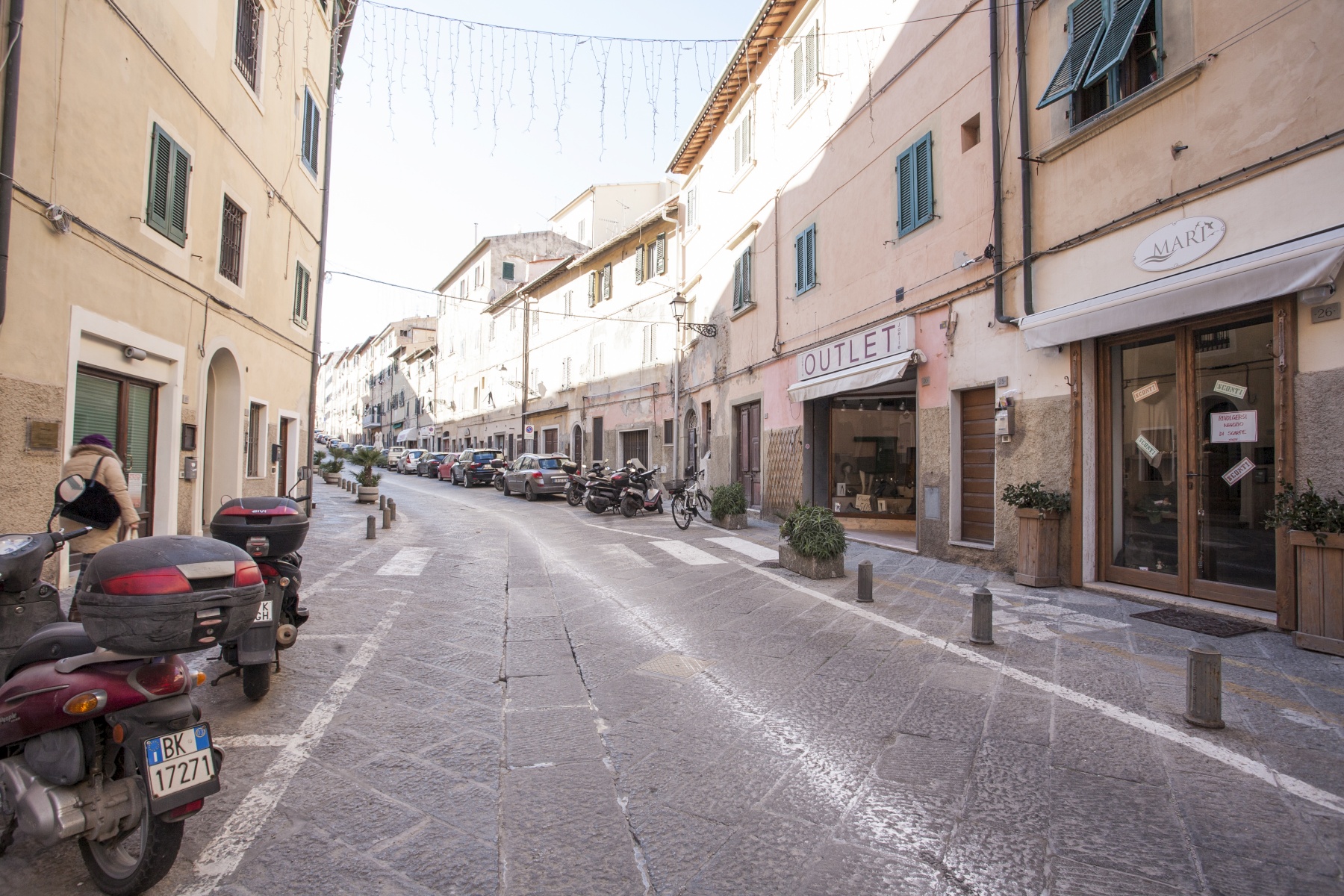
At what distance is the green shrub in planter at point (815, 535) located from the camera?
8.02m

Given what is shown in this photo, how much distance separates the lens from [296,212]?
13.4 meters

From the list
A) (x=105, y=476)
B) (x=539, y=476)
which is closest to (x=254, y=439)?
(x=105, y=476)

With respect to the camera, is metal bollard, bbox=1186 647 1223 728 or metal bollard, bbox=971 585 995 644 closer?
metal bollard, bbox=1186 647 1223 728

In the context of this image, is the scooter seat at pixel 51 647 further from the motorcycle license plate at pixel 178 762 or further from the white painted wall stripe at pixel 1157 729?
the white painted wall stripe at pixel 1157 729

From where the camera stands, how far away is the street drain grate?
466 cm

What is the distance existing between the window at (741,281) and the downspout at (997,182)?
302 inches

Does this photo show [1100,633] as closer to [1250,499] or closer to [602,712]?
[1250,499]

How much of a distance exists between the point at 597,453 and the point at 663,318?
6.47m

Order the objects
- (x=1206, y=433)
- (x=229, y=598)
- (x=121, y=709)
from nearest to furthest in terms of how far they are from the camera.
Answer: (x=121, y=709) < (x=229, y=598) < (x=1206, y=433)

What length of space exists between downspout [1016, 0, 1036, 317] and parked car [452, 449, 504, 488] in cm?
2205

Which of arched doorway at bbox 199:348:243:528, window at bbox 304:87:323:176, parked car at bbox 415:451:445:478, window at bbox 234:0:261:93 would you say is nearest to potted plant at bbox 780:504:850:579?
arched doorway at bbox 199:348:243:528

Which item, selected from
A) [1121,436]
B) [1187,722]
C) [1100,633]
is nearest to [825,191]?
[1121,436]

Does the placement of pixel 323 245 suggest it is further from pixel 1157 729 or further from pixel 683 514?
pixel 1157 729

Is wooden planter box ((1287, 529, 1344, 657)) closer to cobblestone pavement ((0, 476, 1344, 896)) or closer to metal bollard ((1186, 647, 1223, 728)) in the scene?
cobblestone pavement ((0, 476, 1344, 896))
